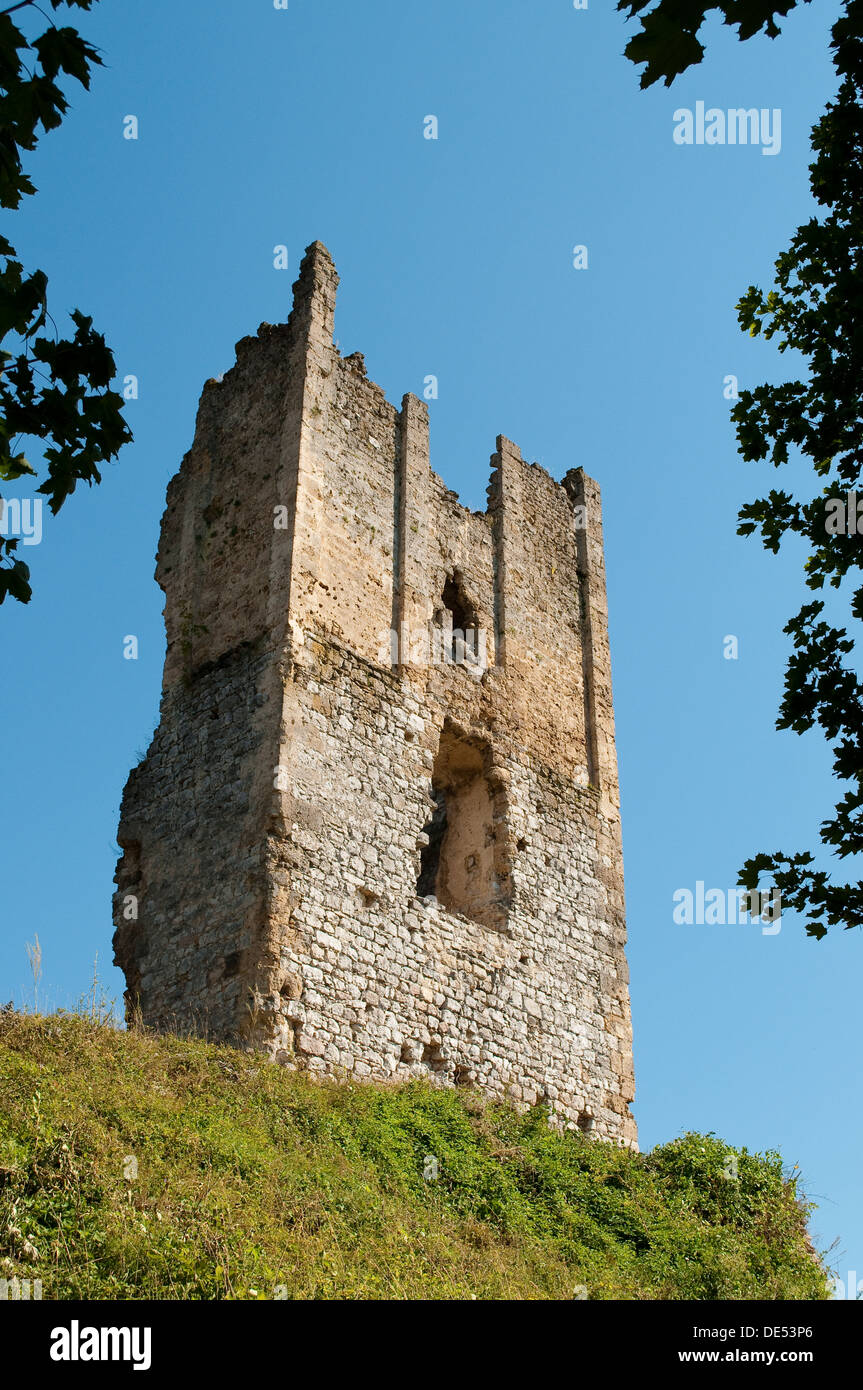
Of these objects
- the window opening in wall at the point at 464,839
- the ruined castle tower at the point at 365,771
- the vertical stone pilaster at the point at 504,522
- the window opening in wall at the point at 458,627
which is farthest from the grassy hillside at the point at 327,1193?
the vertical stone pilaster at the point at 504,522

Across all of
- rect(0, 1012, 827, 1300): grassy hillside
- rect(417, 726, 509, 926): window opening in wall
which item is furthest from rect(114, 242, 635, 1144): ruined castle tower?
rect(0, 1012, 827, 1300): grassy hillside

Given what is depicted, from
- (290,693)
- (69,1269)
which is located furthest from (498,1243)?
(290,693)

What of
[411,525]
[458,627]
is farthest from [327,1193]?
[411,525]

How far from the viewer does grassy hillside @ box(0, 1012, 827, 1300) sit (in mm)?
7262

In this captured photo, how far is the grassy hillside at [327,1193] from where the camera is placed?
7.26 metres

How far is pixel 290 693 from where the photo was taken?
12.5 meters

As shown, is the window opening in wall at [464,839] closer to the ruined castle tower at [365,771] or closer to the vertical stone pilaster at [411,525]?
the ruined castle tower at [365,771]

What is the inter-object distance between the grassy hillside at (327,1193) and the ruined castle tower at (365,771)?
3.00ft

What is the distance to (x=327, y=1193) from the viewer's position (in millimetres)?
8945

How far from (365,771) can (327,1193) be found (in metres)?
4.71

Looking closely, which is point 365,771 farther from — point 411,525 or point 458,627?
point 411,525

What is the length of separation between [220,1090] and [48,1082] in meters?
1.68

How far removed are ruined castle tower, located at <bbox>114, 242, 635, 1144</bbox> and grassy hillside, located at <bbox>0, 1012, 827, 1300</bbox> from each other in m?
0.91
